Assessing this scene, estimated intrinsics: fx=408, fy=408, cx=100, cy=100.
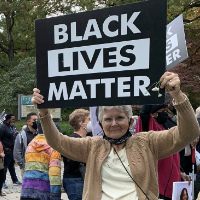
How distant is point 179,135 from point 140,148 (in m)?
0.29

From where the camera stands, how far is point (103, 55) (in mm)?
2793

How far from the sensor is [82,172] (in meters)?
4.57

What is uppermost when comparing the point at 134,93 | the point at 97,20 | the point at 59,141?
the point at 97,20

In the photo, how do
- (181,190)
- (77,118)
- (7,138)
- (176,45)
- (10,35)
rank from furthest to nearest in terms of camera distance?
(10,35), (7,138), (77,118), (176,45), (181,190)

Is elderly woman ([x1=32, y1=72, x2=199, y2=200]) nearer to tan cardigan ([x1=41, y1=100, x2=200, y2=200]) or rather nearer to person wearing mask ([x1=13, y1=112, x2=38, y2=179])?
tan cardigan ([x1=41, y1=100, x2=200, y2=200])

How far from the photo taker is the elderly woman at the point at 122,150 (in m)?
2.51

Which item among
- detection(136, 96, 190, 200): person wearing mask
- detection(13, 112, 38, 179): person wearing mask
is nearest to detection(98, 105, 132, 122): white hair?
detection(136, 96, 190, 200): person wearing mask

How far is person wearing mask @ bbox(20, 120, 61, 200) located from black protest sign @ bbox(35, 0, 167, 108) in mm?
1834

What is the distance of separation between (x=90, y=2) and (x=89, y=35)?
16.3m

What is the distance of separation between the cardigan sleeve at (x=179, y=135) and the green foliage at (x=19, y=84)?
15596 millimetres

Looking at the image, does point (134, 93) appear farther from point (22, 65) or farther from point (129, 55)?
point (22, 65)

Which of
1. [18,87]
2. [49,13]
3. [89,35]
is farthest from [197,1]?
[89,35]

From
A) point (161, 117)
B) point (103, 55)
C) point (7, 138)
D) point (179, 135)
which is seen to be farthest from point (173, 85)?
point (7, 138)

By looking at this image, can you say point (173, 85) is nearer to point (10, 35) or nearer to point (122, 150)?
point (122, 150)
